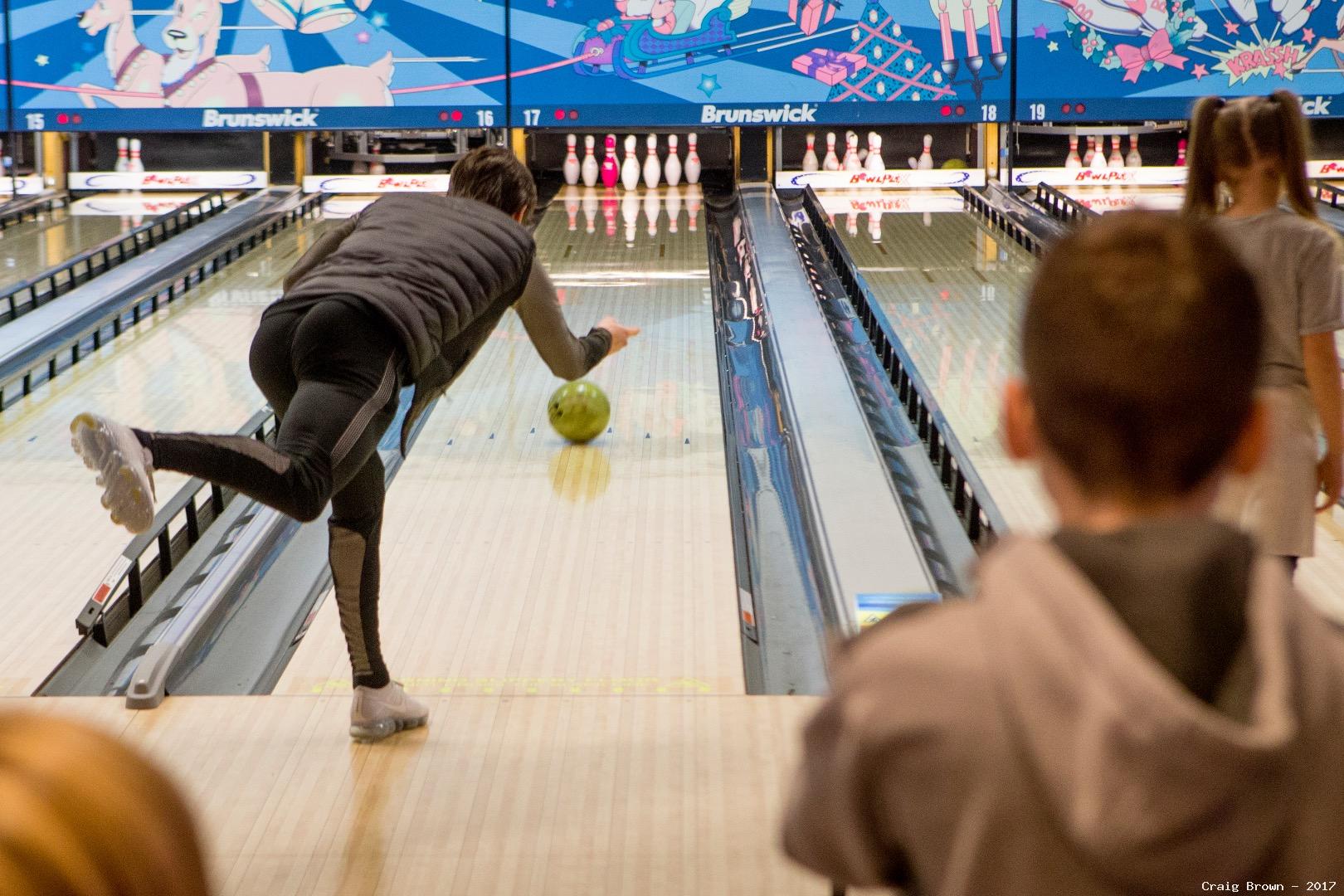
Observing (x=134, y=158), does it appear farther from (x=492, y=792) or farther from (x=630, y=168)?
(x=492, y=792)

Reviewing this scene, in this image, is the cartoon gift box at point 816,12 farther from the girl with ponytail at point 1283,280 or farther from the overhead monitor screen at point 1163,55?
the girl with ponytail at point 1283,280

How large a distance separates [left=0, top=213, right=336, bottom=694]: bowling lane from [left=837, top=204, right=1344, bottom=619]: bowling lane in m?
1.75

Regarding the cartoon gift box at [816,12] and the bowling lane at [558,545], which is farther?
the cartoon gift box at [816,12]

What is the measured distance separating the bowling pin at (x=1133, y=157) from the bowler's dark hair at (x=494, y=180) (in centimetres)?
646

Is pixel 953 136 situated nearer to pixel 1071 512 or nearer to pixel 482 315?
pixel 482 315

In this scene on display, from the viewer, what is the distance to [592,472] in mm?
3562

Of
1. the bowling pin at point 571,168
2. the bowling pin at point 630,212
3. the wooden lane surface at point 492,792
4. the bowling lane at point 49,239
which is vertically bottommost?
the wooden lane surface at point 492,792

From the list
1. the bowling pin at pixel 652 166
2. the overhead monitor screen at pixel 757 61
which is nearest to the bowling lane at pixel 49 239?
the overhead monitor screen at pixel 757 61

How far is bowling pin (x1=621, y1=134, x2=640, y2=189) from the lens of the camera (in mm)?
8008

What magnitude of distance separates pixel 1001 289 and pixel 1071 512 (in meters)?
4.88

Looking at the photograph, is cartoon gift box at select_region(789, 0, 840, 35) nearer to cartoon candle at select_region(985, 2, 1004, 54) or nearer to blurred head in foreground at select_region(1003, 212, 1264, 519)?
cartoon candle at select_region(985, 2, 1004, 54)

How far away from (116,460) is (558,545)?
4.66 feet

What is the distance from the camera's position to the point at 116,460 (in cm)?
173

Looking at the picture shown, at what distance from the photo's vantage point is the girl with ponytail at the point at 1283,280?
1.72 metres
